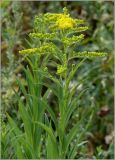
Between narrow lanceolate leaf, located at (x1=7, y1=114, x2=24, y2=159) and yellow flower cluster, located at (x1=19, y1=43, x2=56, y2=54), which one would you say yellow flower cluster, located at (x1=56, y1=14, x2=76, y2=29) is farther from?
narrow lanceolate leaf, located at (x1=7, y1=114, x2=24, y2=159)

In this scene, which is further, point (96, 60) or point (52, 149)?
point (96, 60)

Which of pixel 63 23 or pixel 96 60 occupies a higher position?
pixel 63 23

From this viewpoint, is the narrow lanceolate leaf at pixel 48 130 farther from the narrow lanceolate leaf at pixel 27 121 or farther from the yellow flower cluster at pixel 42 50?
the yellow flower cluster at pixel 42 50

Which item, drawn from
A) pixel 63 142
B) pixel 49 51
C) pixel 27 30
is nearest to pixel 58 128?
pixel 63 142

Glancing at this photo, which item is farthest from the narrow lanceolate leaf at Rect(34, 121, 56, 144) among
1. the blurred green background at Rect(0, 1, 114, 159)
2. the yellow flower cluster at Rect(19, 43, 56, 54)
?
the blurred green background at Rect(0, 1, 114, 159)

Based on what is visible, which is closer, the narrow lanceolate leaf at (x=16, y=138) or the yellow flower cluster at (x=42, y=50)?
the yellow flower cluster at (x=42, y=50)

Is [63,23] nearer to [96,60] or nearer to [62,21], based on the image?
[62,21]

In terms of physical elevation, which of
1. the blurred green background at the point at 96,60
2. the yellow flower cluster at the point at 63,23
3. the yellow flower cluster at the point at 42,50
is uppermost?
the yellow flower cluster at the point at 63,23

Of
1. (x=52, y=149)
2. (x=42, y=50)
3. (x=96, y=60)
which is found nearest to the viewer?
(x=42, y=50)

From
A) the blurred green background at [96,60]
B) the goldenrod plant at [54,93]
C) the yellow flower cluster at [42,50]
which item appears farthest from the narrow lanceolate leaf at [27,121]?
the blurred green background at [96,60]

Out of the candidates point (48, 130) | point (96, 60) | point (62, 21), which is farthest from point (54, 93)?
point (96, 60)

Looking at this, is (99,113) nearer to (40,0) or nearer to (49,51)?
(40,0)
